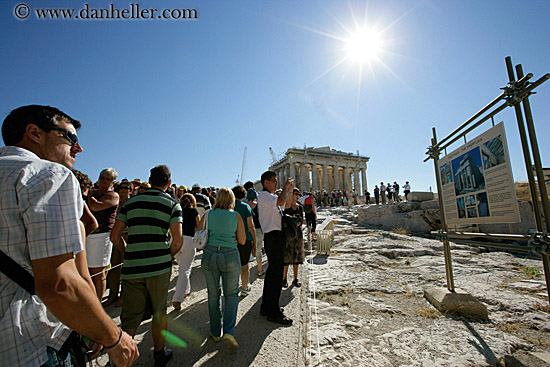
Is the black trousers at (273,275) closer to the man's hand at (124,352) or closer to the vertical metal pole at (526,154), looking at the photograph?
the man's hand at (124,352)

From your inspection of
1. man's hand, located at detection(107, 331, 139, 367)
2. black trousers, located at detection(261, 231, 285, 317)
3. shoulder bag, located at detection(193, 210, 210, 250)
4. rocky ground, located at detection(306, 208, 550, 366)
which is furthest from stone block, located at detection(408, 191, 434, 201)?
man's hand, located at detection(107, 331, 139, 367)

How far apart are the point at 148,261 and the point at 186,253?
1589 millimetres

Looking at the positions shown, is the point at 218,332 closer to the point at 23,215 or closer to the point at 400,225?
the point at 23,215

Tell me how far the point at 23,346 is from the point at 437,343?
325cm

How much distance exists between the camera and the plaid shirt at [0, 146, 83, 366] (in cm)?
83

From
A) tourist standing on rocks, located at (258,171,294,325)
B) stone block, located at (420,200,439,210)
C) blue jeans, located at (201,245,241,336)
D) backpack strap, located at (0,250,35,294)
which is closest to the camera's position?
backpack strap, located at (0,250,35,294)

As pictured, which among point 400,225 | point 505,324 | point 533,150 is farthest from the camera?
point 400,225

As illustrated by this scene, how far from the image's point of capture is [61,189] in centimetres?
94

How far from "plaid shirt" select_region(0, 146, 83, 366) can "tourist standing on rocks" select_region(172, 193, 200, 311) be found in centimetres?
235

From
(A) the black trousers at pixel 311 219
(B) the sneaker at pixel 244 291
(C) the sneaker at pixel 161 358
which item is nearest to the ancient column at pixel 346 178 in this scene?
(A) the black trousers at pixel 311 219

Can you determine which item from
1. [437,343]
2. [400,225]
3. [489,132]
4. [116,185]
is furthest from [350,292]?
[400,225]

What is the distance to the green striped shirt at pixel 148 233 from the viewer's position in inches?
85.5

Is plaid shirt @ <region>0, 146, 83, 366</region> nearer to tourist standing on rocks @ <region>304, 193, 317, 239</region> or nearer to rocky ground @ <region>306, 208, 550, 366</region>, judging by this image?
rocky ground @ <region>306, 208, 550, 366</region>

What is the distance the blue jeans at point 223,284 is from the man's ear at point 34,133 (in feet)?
6.08
